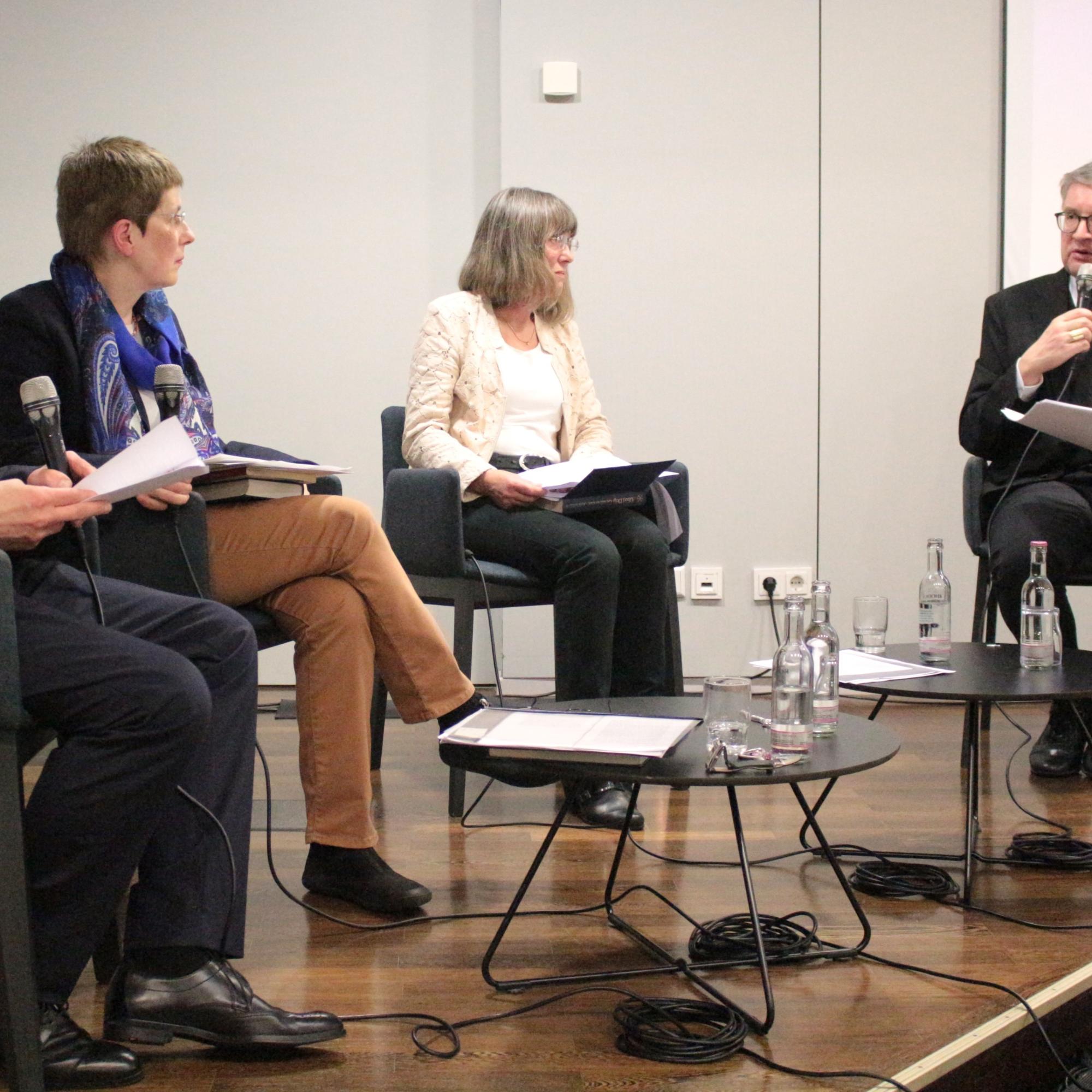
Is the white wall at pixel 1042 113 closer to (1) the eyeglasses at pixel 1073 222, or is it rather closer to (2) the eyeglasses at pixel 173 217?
(1) the eyeglasses at pixel 1073 222

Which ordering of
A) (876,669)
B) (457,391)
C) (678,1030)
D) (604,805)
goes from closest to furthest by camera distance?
(678,1030), (876,669), (604,805), (457,391)

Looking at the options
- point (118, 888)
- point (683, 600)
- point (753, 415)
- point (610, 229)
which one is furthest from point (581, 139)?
point (118, 888)

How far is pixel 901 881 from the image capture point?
2037 mm

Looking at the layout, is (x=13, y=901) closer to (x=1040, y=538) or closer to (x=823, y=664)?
(x=823, y=664)

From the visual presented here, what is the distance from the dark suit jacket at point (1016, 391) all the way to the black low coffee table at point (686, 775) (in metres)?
1.43

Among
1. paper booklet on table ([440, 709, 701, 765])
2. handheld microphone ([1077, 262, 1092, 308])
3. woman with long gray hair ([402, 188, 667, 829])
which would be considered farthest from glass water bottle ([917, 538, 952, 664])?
handheld microphone ([1077, 262, 1092, 308])

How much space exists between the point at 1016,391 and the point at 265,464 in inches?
73.3

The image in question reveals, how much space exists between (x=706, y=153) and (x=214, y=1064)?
2.97m

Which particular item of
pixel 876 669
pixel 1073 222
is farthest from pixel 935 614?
pixel 1073 222

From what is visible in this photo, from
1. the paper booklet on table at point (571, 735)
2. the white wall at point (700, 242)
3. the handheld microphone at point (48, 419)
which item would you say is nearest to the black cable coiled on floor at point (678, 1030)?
the paper booklet on table at point (571, 735)

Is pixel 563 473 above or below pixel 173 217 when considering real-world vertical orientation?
below

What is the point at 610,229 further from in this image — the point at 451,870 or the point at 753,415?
the point at 451,870

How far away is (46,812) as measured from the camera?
137 cm

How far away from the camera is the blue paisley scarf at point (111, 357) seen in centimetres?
192
